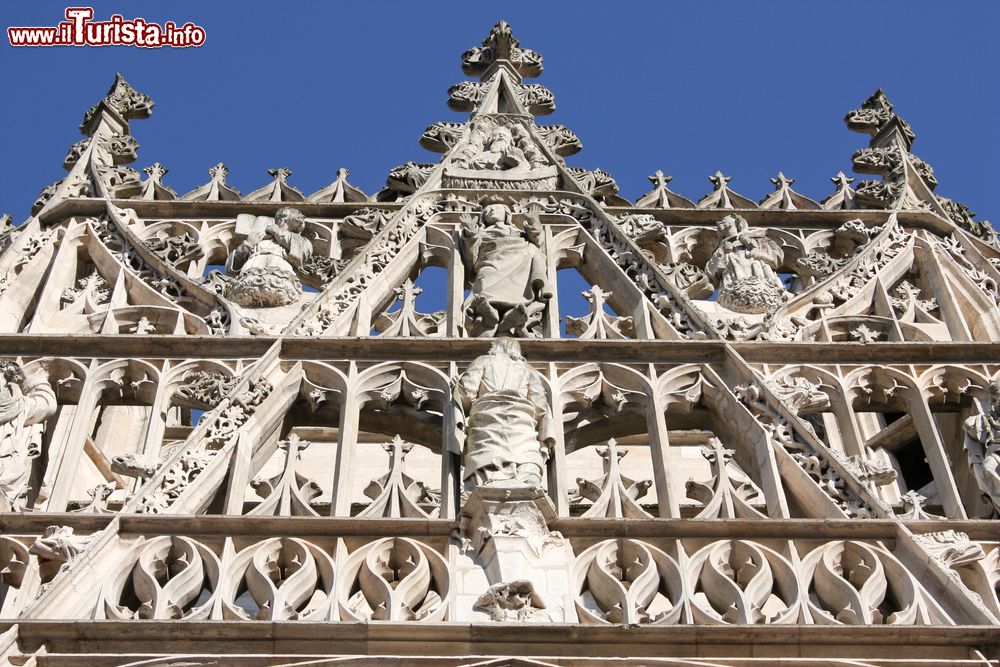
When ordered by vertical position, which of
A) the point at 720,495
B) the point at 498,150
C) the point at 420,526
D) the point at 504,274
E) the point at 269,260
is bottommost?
the point at 420,526

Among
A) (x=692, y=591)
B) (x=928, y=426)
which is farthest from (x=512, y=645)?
(x=928, y=426)

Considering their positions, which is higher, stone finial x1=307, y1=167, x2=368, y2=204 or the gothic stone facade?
stone finial x1=307, y1=167, x2=368, y2=204

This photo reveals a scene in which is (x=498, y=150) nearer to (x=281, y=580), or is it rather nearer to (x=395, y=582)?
(x=395, y=582)

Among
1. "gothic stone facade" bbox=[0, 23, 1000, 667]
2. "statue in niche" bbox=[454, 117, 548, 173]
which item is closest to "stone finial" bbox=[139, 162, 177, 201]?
"gothic stone facade" bbox=[0, 23, 1000, 667]

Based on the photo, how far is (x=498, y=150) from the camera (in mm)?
20344

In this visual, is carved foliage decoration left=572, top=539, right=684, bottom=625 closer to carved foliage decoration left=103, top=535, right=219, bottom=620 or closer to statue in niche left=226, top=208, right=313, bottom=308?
carved foliage decoration left=103, top=535, right=219, bottom=620

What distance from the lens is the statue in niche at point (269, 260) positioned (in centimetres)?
1778

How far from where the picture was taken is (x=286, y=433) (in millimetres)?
16609

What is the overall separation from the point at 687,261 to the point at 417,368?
394 centimetres

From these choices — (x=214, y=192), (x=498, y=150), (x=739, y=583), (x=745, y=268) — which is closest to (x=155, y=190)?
(x=214, y=192)

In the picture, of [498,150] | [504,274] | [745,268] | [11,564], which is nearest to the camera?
[11,564]

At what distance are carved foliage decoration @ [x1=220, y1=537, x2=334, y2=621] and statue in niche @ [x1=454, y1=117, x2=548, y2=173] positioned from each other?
7.04 metres

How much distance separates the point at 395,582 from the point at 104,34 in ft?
30.9

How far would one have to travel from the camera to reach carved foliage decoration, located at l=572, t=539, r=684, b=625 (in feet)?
43.8
